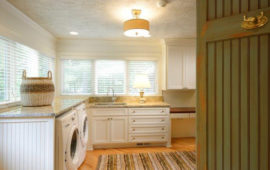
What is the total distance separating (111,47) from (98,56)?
0.38 meters

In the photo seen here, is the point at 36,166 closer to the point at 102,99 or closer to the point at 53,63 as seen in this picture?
the point at 102,99

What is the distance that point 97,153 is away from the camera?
9.98 feet

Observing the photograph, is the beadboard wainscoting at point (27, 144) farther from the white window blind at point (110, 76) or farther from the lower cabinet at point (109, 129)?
the white window blind at point (110, 76)

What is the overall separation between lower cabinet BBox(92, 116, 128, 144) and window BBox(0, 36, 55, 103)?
57.4 inches

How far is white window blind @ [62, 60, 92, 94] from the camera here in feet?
12.1

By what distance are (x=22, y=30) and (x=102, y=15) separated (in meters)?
1.21

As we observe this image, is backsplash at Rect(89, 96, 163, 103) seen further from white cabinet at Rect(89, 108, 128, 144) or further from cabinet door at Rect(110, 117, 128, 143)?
cabinet door at Rect(110, 117, 128, 143)

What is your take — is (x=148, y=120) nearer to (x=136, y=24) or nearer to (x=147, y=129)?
(x=147, y=129)

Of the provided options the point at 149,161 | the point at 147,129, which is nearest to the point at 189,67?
the point at 147,129

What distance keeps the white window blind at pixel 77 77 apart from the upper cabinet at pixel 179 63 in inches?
73.4

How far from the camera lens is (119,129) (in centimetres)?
324

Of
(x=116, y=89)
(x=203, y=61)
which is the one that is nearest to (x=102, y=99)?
(x=116, y=89)

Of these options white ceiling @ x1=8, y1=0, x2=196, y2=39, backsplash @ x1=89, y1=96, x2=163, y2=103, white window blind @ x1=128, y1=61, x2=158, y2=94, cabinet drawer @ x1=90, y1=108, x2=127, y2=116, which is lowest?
cabinet drawer @ x1=90, y1=108, x2=127, y2=116

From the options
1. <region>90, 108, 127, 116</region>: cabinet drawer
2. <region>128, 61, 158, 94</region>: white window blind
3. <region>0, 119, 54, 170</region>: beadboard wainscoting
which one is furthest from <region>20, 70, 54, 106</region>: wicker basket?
<region>128, 61, 158, 94</region>: white window blind
